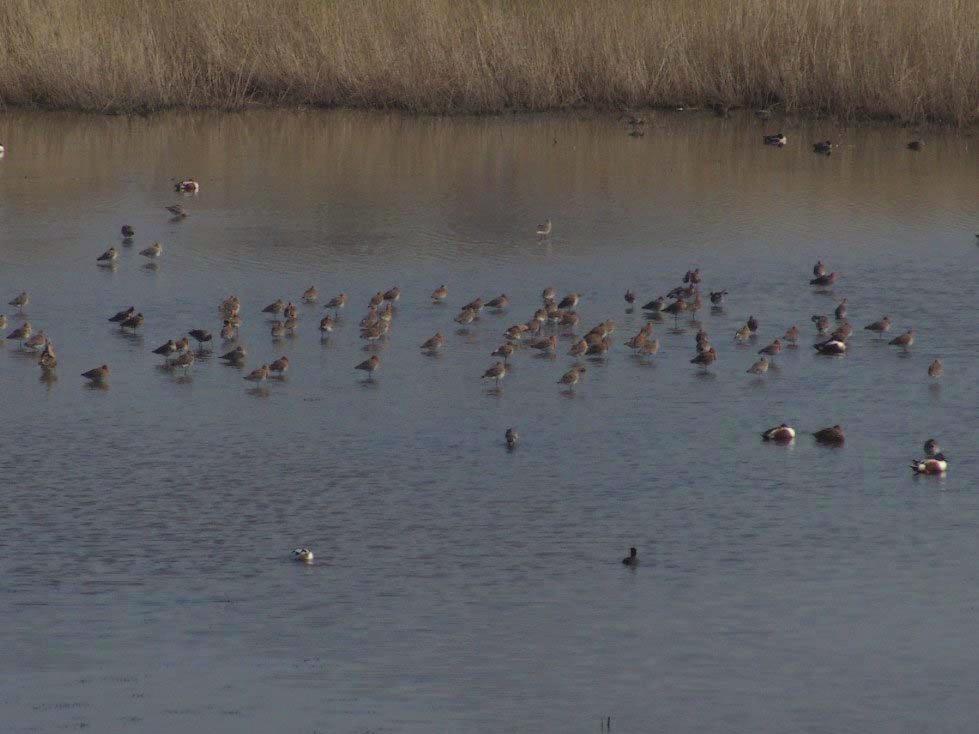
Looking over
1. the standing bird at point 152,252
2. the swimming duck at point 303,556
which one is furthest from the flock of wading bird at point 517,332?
the swimming duck at point 303,556

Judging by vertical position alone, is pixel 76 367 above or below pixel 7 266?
below

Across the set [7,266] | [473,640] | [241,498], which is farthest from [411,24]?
[473,640]

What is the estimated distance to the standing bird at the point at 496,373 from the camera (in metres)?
18.0

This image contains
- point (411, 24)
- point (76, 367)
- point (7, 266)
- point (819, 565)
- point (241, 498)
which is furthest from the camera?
point (411, 24)

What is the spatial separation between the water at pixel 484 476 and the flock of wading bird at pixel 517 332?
0.56 feet

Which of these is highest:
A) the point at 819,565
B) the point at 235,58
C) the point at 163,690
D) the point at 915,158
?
the point at 235,58

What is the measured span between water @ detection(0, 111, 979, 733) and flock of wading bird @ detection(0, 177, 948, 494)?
17 centimetres

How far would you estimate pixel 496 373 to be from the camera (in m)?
18.0

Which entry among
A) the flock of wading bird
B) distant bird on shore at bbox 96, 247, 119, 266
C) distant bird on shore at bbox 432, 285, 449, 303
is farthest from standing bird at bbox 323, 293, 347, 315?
distant bird on shore at bbox 96, 247, 119, 266

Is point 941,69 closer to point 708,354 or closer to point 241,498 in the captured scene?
point 708,354

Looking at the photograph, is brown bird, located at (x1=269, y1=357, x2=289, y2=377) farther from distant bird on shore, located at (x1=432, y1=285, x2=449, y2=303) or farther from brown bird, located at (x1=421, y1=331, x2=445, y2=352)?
distant bird on shore, located at (x1=432, y1=285, x2=449, y2=303)

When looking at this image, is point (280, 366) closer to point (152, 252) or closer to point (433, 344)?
point (433, 344)

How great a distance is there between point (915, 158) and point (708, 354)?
40.1 ft

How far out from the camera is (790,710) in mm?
10633
